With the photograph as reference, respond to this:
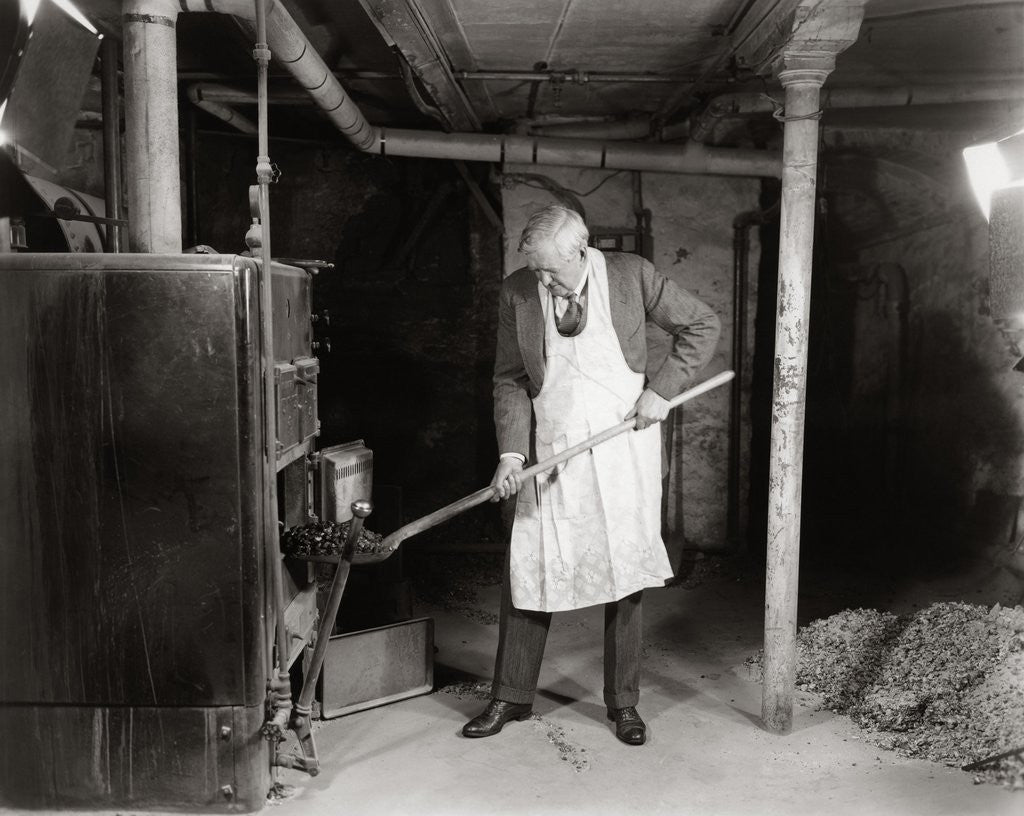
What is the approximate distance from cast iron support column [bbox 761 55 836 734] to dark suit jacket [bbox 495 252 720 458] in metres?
0.29

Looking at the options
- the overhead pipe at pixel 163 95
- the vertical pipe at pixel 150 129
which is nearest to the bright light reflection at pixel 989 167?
the overhead pipe at pixel 163 95

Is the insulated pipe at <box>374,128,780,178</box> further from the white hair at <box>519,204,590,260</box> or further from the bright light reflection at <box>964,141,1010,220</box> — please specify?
the white hair at <box>519,204,590,260</box>

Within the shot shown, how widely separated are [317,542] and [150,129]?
146 cm

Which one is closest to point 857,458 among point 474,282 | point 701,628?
point 701,628

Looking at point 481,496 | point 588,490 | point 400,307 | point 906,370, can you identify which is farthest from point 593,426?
point 906,370

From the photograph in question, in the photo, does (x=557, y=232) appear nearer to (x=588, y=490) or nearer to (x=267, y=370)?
(x=588, y=490)

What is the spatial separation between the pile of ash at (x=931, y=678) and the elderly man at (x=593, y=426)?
3.13 feet

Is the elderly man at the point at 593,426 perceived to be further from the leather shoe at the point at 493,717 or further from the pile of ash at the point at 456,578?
the pile of ash at the point at 456,578

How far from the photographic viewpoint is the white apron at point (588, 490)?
3383mm

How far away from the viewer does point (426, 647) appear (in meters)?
3.88

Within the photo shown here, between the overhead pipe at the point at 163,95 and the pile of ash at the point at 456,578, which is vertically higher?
the overhead pipe at the point at 163,95

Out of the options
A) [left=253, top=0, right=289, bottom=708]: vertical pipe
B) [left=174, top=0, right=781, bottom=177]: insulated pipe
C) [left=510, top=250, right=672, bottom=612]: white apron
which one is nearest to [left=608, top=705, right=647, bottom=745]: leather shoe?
[left=510, top=250, right=672, bottom=612]: white apron

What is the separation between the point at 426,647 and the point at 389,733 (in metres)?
0.44

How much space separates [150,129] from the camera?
2.93 meters
